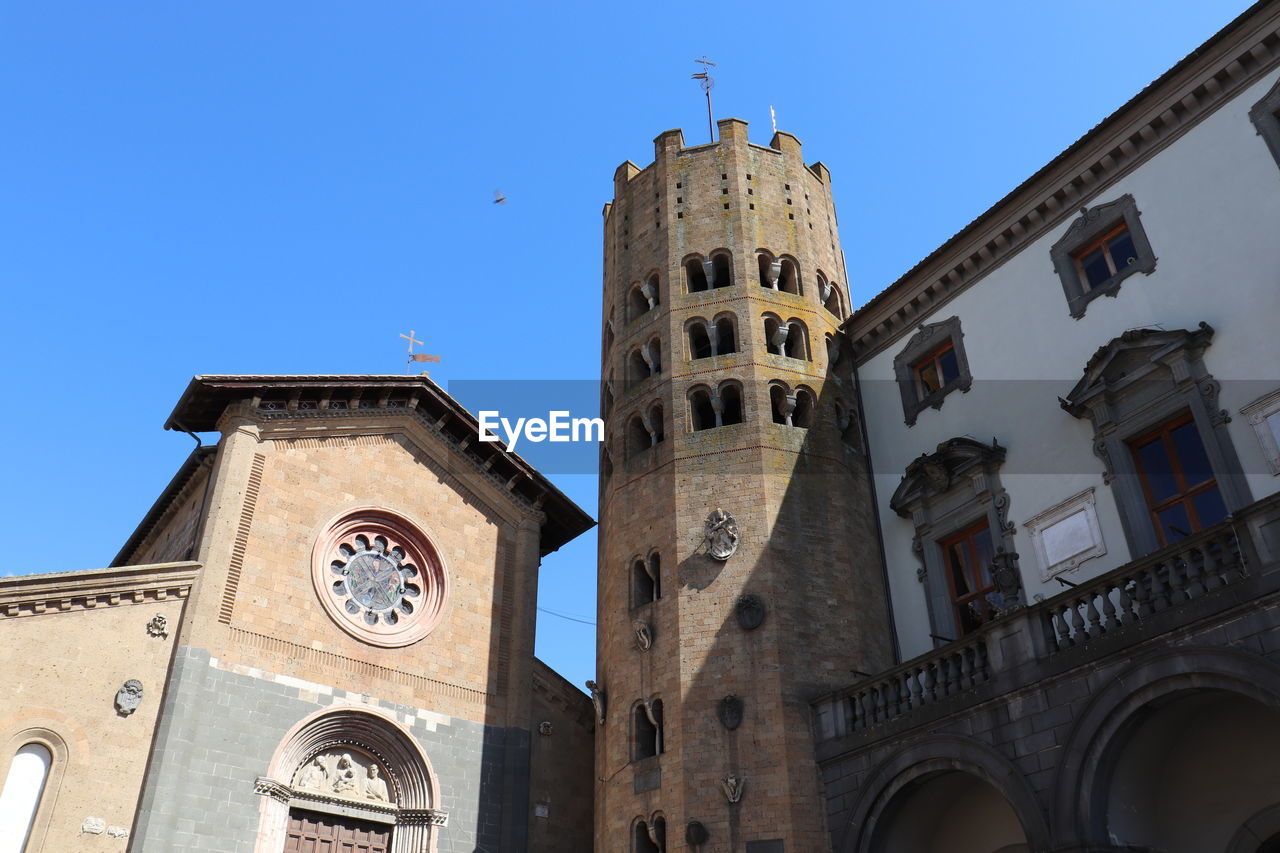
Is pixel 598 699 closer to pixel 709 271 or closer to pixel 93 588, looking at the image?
pixel 93 588

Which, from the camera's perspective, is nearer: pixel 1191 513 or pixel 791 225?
pixel 1191 513

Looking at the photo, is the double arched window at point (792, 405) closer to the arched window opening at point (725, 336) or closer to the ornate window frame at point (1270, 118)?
the arched window opening at point (725, 336)

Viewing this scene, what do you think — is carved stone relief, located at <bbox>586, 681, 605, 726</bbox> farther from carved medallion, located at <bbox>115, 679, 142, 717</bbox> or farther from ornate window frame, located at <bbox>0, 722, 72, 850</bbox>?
ornate window frame, located at <bbox>0, 722, 72, 850</bbox>

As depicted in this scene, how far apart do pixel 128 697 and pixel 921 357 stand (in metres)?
15.9

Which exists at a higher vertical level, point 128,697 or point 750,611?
point 750,611

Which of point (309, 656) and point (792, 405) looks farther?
point (792, 405)

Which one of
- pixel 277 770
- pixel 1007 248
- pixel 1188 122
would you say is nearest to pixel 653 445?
pixel 1007 248

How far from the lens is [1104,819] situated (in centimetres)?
1359

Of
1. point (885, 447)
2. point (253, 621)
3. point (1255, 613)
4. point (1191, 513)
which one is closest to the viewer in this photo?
point (1255, 613)

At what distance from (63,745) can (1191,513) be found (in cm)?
1721

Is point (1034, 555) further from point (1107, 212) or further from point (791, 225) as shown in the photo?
point (791, 225)

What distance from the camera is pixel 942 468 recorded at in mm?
19859

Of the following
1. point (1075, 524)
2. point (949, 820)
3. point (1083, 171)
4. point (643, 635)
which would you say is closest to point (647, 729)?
point (643, 635)

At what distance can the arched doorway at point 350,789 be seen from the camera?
18359 mm
